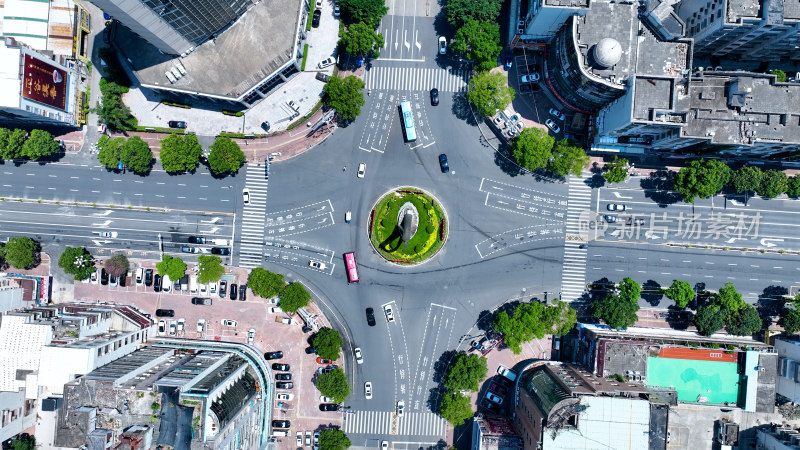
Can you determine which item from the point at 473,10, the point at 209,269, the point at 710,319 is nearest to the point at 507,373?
the point at 710,319

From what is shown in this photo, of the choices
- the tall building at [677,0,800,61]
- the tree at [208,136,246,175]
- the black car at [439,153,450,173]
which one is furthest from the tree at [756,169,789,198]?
the tree at [208,136,246,175]

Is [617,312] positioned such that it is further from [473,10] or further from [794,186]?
[473,10]

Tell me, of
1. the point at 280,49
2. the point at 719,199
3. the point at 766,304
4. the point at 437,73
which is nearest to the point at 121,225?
the point at 280,49

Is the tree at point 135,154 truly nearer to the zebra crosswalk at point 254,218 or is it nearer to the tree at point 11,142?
the zebra crosswalk at point 254,218

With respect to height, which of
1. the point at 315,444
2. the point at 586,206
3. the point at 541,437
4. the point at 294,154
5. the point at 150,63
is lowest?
the point at 315,444

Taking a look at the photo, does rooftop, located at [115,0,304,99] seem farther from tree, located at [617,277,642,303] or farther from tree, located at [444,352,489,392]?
tree, located at [617,277,642,303]

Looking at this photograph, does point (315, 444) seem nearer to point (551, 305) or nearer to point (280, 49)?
point (551, 305)

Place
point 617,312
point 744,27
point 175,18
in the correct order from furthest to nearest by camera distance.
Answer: point 617,312 → point 744,27 → point 175,18

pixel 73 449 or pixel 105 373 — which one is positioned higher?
pixel 105 373
